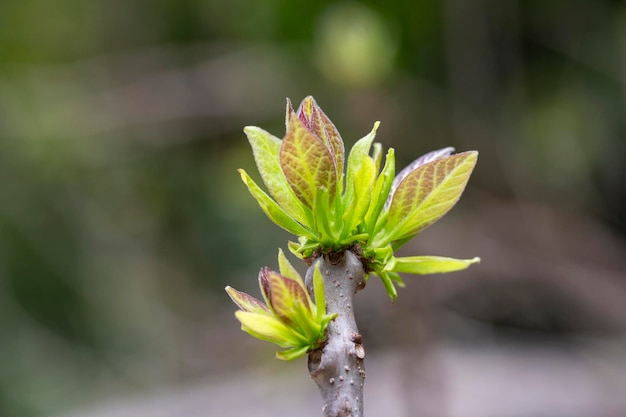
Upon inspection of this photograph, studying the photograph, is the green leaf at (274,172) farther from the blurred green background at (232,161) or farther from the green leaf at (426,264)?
the blurred green background at (232,161)

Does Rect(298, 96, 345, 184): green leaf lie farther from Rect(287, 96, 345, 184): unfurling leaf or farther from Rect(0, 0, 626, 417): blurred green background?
Rect(0, 0, 626, 417): blurred green background

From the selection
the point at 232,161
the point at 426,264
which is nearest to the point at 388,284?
the point at 426,264

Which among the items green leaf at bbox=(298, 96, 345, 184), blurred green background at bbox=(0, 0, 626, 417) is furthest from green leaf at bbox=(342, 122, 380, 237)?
blurred green background at bbox=(0, 0, 626, 417)

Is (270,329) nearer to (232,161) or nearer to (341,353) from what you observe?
(341,353)

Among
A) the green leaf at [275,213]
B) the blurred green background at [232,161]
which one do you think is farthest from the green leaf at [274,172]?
the blurred green background at [232,161]

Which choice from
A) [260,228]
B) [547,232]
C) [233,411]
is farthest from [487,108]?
[233,411]

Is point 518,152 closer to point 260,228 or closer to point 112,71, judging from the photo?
point 260,228

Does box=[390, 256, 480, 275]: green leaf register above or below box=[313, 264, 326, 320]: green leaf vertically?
above
